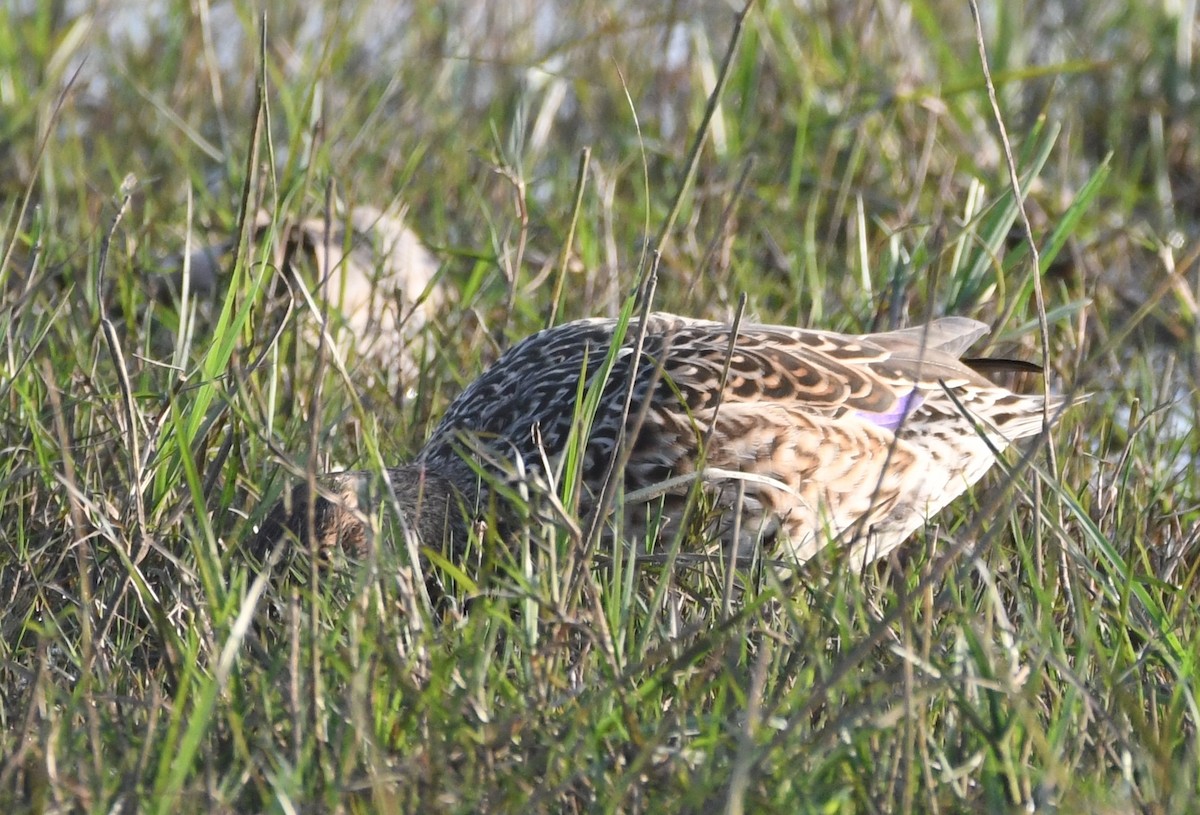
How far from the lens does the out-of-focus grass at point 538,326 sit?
2701mm

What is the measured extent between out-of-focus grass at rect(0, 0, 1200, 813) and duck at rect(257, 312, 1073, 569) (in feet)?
0.52

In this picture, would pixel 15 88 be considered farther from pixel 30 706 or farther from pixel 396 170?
pixel 30 706

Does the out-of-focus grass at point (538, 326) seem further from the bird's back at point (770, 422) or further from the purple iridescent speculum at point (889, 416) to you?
the purple iridescent speculum at point (889, 416)

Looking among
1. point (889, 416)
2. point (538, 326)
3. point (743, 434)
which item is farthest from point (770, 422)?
point (538, 326)

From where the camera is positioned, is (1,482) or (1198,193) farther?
(1198,193)

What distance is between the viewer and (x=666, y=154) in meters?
6.58

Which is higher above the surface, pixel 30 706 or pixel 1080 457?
pixel 30 706

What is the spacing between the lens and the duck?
412cm

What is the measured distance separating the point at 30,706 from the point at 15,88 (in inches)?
179

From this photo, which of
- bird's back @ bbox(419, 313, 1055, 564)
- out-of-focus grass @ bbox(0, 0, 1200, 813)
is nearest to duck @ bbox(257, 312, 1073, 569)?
bird's back @ bbox(419, 313, 1055, 564)

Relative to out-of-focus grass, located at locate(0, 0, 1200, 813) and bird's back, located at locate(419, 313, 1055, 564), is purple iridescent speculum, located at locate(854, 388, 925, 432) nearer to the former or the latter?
bird's back, located at locate(419, 313, 1055, 564)

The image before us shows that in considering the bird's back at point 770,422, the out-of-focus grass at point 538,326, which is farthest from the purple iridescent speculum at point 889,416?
the out-of-focus grass at point 538,326

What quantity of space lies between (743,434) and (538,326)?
125 centimetres

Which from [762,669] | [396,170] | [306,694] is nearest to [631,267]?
[396,170]
